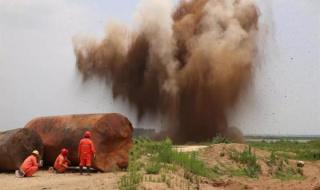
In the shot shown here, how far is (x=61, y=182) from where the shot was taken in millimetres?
17594

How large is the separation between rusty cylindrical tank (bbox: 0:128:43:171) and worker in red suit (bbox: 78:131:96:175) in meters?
2.94

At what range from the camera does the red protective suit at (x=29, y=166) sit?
1980 cm

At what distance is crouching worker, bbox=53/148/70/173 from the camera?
20505 millimetres

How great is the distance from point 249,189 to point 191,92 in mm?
28506

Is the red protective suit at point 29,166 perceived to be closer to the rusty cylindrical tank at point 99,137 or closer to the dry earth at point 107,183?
the dry earth at point 107,183

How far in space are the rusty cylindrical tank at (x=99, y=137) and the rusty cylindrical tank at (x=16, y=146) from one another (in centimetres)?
65

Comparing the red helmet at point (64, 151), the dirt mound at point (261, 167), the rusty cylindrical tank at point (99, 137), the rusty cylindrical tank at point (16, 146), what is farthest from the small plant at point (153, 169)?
the rusty cylindrical tank at point (16, 146)

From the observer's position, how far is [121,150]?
20984 mm

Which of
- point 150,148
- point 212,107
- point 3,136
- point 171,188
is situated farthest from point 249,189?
point 212,107

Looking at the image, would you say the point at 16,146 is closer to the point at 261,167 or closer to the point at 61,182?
the point at 61,182

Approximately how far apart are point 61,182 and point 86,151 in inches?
75.4

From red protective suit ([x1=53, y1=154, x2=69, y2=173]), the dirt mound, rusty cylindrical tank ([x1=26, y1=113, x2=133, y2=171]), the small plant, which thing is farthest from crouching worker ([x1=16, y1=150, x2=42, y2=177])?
the dirt mound

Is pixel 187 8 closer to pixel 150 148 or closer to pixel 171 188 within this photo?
pixel 150 148

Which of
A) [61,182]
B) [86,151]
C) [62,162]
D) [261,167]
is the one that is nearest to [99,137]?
[86,151]
